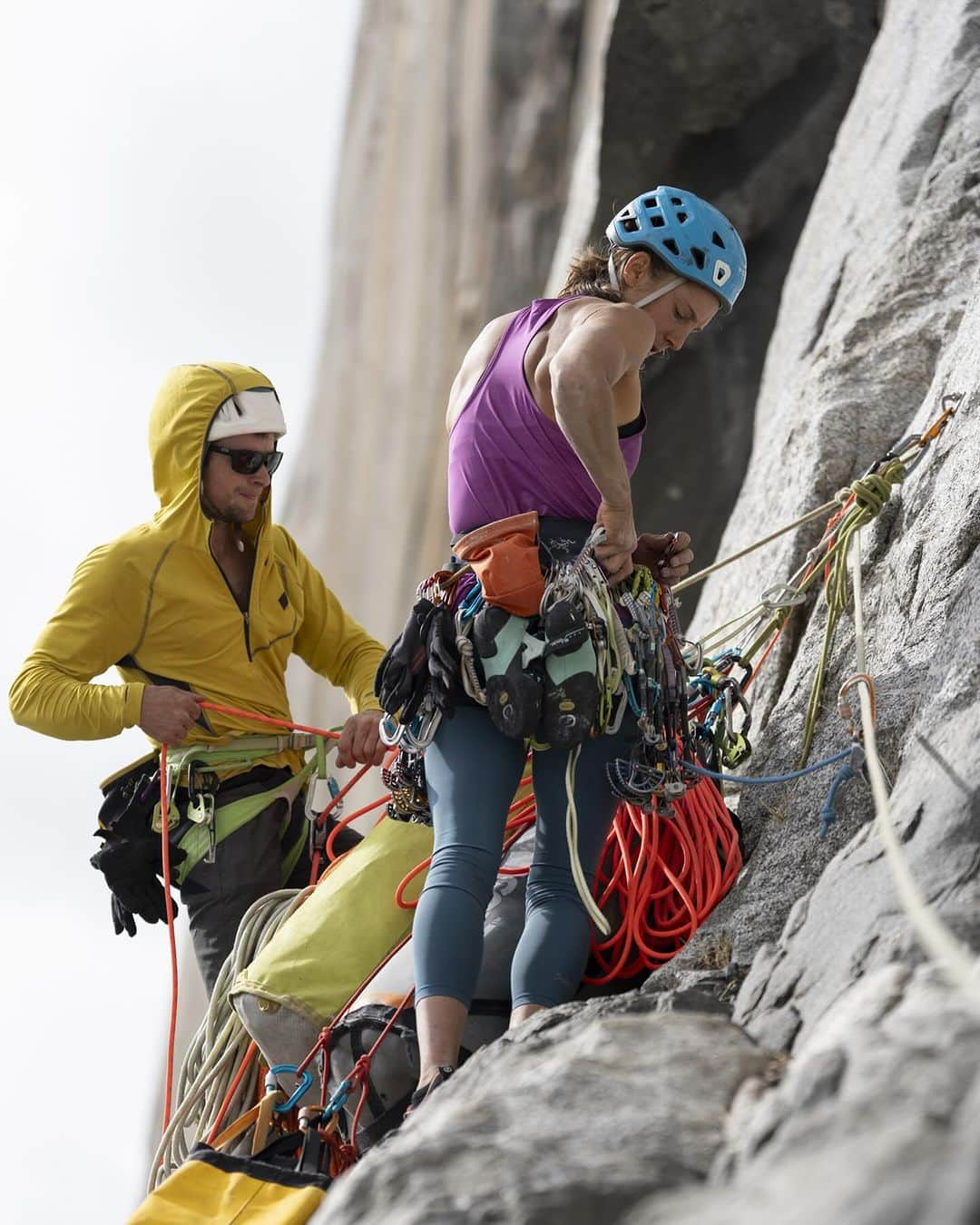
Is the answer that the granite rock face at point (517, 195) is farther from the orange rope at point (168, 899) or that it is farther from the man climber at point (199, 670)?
the orange rope at point (168, 899)

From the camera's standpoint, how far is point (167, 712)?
3.26 meters

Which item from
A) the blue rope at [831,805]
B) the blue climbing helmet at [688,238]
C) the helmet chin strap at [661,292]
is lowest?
the blue rope at [831,805]

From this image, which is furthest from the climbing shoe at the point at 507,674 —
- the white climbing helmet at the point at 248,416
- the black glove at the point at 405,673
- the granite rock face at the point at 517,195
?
the granite rock face at the point at 517,195

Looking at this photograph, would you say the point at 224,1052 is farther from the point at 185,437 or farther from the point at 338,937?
the point at 185,437

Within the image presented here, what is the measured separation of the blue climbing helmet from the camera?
2766mm

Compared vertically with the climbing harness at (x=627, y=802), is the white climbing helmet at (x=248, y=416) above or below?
above

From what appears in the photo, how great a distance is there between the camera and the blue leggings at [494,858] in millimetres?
2451

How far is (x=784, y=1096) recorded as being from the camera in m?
1.58

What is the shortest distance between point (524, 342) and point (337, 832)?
4.47ft

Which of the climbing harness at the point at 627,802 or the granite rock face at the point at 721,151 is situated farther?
the granite rock face at the point at 721,151

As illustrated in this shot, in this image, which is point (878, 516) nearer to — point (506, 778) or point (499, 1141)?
point (506, 778)

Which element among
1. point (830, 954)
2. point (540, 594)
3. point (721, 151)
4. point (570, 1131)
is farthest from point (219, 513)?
point (721, 151)

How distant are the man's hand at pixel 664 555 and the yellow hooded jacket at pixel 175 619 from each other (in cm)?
90

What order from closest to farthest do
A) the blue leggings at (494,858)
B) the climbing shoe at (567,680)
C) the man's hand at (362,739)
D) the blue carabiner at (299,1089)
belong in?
1. the blue leggings at (494,858)
2. the climbing shoe at (567,680)
3. the blue carabiner at (299,1089)
4. the man's hand at (362,739)
